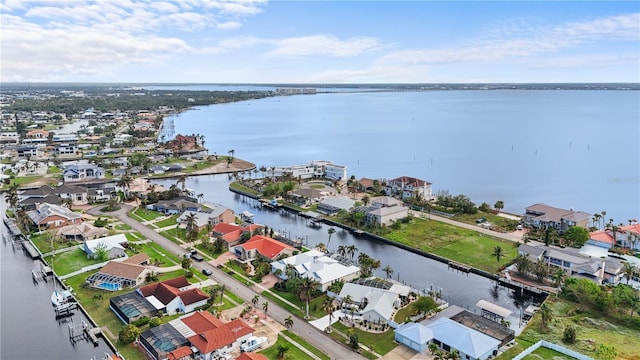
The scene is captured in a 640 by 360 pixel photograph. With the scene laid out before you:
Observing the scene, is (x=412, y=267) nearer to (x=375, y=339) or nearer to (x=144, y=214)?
(x=375, y=339)

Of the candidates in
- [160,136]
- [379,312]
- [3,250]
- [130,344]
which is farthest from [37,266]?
[160,136]

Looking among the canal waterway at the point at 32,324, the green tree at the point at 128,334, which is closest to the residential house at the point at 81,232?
the canal waterway at the point at 32,324

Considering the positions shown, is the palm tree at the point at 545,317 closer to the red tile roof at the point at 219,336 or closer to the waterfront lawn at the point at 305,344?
the waterfront lawn at the point at 305,344

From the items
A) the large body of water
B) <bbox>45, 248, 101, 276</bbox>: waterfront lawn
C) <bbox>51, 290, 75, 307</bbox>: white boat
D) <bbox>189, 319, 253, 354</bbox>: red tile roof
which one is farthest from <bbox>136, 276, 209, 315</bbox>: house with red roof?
the large body of water

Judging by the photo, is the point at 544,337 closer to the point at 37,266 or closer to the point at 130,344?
the point at 130,344

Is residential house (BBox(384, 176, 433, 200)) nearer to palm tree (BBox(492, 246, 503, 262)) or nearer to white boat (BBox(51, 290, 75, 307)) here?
palm tree (BBox(492, 246, 503, 262))

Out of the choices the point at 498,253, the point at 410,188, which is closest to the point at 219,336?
the point at 498,253

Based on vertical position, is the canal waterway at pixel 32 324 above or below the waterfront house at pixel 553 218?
below
